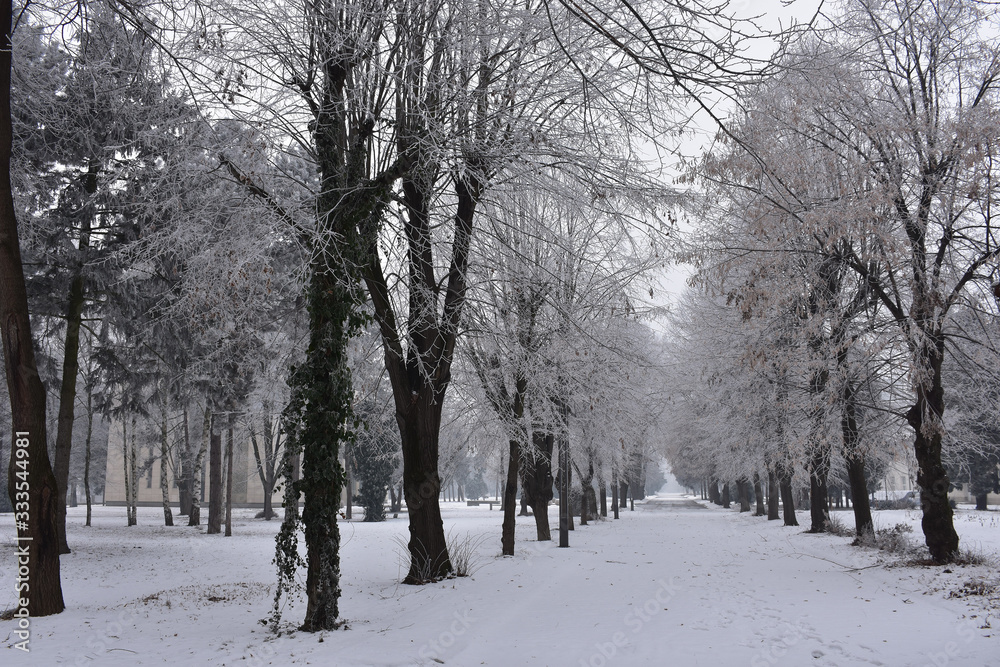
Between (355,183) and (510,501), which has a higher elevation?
(355,183)

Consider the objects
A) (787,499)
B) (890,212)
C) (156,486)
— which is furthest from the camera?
(156,486)

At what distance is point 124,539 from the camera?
19.9m

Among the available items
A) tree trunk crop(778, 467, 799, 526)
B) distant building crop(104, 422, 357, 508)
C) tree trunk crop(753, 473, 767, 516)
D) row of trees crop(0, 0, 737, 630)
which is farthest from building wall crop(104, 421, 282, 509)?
row of trees crop(0, 0, 737, 630)

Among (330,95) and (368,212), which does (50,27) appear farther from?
(368,212)
